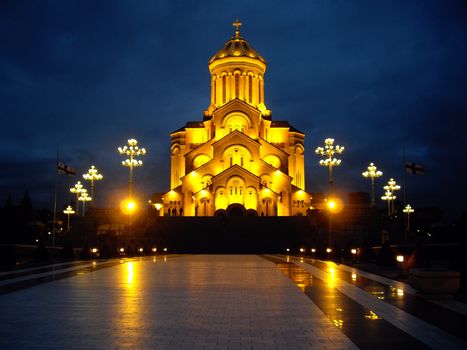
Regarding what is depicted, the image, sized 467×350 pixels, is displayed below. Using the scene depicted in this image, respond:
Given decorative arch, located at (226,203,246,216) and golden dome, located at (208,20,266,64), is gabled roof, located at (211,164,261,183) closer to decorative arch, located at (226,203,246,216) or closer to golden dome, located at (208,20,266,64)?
decorative arch, located at (226,203,246,216)

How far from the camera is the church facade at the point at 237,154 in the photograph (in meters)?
55.1

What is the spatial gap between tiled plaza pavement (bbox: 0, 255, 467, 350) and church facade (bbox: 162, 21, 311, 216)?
126 ft

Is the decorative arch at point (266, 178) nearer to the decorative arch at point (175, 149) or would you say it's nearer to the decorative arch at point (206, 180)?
the decorative arch at point (206, 180)

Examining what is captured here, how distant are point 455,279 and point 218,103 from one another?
56.0 metres

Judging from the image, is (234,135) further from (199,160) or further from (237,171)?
(237,171)

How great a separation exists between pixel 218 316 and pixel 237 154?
51141 millimetres

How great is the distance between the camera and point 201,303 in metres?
11.0

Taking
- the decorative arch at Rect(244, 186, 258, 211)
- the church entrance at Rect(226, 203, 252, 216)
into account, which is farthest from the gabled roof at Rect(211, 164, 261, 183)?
the church entrance at Rect(226, 203, 252, 216)

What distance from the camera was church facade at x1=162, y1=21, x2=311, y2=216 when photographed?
55125 mm

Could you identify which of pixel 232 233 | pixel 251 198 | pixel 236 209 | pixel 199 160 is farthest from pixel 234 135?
pixel 232 233

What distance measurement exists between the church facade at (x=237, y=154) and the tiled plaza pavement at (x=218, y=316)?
3846 centimetres

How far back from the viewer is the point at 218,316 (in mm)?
9391

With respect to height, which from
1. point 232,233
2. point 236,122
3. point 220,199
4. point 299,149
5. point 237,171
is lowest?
point 232,233

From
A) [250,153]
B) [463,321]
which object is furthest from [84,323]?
[250,153]
